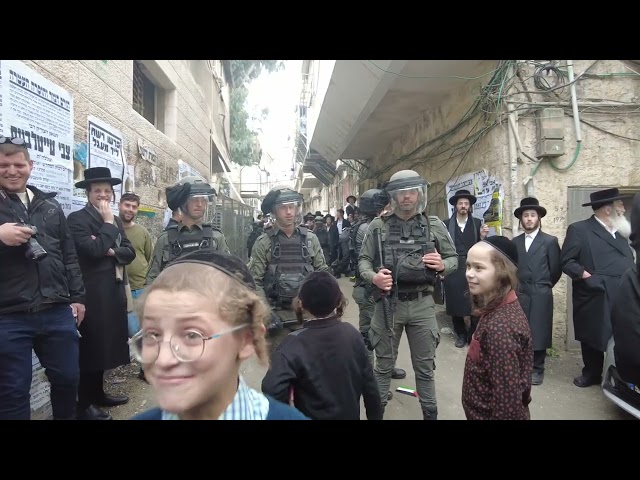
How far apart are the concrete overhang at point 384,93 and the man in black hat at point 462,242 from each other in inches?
73.2

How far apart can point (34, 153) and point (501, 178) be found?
5287 mm

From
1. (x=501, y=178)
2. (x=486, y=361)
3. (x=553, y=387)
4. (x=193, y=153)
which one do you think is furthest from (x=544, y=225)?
(x=193, y=153)

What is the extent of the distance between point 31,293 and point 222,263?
1.98 meters

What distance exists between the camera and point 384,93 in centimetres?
646

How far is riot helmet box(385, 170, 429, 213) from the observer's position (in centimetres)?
310

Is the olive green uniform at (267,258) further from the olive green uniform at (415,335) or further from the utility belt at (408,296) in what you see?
the utility belt at (408,296)

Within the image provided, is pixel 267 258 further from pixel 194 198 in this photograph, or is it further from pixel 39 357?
pixel 39 357

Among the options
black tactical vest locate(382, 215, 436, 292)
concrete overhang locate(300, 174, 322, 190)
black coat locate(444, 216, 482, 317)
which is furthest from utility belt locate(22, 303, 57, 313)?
concrete overhang locate(300, 174, 322, 190)

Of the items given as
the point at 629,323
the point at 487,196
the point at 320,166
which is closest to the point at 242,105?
the point at 320,166

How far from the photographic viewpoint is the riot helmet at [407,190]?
10.2 feet

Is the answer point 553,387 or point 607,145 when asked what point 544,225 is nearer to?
point 607,145

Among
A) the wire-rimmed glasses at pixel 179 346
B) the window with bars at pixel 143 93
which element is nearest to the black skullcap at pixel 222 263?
the wire-rimmed glasses at pixel 179 346

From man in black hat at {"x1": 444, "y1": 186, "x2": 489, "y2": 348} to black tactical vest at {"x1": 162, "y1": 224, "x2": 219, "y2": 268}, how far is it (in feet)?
11.1

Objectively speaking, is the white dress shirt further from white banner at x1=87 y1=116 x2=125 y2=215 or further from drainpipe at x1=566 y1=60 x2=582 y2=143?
white banner at x1=87 y1=116 x2=125 y2=215
